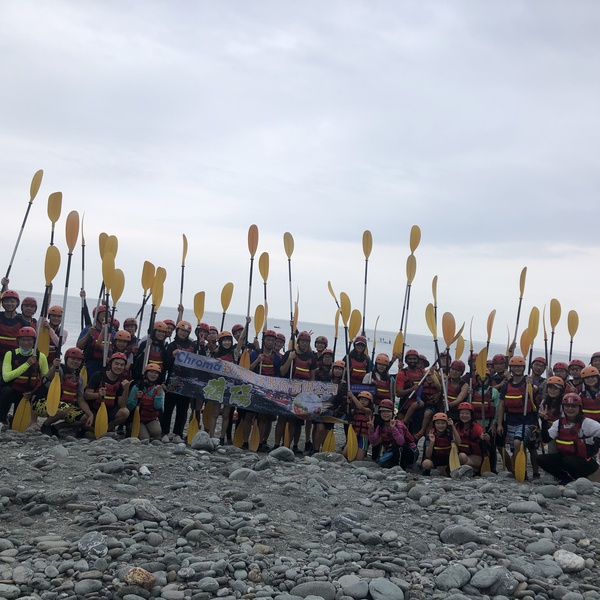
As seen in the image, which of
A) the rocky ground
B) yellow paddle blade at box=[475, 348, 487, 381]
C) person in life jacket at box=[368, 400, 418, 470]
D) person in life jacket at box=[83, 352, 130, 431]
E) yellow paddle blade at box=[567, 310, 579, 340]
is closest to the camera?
the rocky ground

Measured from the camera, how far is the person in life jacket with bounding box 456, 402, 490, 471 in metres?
7.74

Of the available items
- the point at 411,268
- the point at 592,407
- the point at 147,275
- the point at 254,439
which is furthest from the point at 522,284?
the point at 147,275

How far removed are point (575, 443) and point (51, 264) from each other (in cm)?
656

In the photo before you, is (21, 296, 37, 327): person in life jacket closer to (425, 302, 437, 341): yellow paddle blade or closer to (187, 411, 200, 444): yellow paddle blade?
(187, 411, 200, 444): yellow paddle blade

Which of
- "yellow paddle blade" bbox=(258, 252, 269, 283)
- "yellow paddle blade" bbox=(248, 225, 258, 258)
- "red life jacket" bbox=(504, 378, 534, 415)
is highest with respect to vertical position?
"yellow paddle blade" bbox=(248, 225, 258, 258)

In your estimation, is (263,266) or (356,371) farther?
(263,266)

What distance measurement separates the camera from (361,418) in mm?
8242

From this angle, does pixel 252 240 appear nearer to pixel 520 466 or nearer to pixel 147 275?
pixel 147 275

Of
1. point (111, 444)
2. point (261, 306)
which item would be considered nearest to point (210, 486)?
point (111, 444)

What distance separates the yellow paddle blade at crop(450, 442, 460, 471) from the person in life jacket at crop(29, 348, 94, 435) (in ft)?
13.6

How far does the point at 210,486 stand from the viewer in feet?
19.9

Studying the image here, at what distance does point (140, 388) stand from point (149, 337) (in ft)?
2.07

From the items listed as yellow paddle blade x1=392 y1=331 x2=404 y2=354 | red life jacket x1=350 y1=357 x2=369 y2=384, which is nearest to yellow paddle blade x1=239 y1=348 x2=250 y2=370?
red life jacket x1=350 y1=357 x2=369 y2=384

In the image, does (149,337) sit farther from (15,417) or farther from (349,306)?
(349,306)
